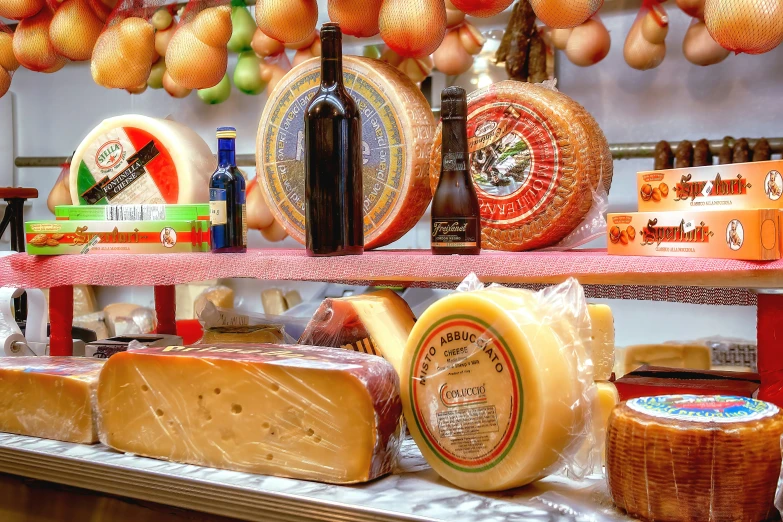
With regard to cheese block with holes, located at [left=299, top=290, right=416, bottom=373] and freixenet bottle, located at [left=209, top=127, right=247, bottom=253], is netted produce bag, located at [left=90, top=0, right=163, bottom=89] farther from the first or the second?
cheese block with holes, located at [left=299, top=290, right=416, bottom=373]

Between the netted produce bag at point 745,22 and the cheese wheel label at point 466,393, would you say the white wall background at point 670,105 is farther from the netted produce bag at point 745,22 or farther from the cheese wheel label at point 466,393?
the cheese wheel label at point 466,393

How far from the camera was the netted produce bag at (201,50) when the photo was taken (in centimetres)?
204

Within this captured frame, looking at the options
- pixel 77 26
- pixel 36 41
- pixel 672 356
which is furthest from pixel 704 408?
pixel 36 41

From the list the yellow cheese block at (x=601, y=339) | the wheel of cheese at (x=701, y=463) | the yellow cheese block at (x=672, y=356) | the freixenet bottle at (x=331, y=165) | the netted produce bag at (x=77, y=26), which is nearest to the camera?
the wheel of cheese at (x=701, y=463)

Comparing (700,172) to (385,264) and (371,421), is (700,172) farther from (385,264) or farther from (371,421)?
(371,421)

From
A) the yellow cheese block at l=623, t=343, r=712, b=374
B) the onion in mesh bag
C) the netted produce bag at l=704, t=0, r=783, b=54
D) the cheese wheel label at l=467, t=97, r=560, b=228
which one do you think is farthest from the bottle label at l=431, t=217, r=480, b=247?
the yellow cheese block at l=623, t=343, r=712, b=374

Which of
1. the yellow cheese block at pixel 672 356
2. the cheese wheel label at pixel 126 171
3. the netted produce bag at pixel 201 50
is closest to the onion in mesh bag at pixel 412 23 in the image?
the netted produce bag at pixel 201 50

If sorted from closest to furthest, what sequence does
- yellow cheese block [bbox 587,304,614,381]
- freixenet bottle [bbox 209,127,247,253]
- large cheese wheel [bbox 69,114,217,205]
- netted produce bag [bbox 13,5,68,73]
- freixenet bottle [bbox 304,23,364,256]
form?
yellow cheese block [bbox 587,304,614,381] → freixenet bottle [bbox 304,23,364,256] → freixenet bottle [bbox 209,127,247,253] → large cheese wheel [bbox 69,114,217,205] → netted produce bag [bbox 13,5,68,73]

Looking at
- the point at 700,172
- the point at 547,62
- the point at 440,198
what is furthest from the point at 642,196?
the point at 547,62

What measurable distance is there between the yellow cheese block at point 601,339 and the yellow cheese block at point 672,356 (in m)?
1.13

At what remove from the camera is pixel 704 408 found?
3.82 feet

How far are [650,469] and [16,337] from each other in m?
1.59

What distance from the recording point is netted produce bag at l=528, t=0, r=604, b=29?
164 centimetres

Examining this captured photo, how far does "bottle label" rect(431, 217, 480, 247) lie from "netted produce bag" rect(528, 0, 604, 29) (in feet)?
1.52
